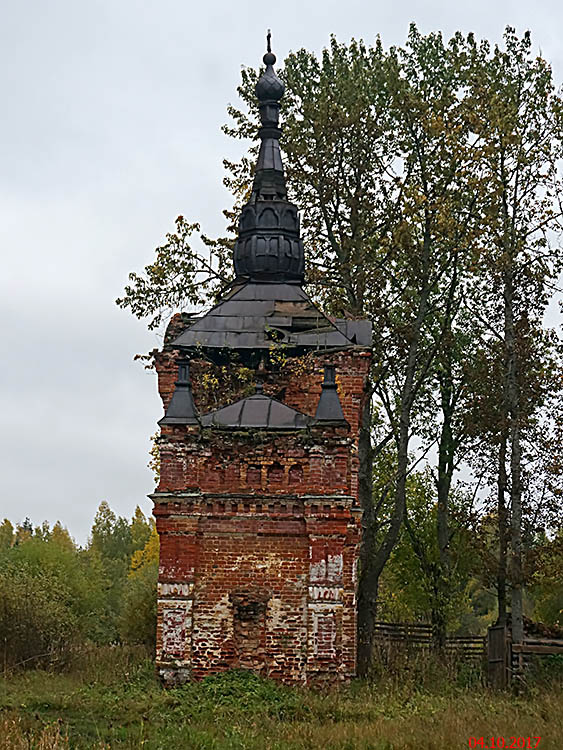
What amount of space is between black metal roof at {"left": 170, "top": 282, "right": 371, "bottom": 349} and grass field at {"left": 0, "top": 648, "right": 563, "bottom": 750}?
585cm

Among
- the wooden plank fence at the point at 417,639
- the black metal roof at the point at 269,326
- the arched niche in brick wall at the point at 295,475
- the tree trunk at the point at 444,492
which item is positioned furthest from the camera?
the tree trunk at the point at 444,492

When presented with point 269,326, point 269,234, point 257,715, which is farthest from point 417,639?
point 257,715

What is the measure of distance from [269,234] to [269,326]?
2.74 meters

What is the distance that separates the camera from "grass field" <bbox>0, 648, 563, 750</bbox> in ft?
45.8

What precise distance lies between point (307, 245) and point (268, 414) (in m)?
11.5

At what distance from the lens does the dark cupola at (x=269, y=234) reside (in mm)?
22859

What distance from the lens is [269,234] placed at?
23.0 meters

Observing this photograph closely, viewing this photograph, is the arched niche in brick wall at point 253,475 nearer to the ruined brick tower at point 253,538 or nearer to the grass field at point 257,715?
the ruined brick tower at point 253,538

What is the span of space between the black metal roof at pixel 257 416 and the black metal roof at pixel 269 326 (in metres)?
2.12

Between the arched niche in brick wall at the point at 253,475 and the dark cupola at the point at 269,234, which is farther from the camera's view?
the dark cupola at the point at 269,234

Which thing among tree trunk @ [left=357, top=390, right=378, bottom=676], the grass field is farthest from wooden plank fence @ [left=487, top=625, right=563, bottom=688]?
tree trunk @ [left=357, top=390, right=378, bottom=676]

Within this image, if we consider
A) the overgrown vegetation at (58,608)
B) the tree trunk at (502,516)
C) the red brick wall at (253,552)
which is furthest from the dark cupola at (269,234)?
the overgrown vegetation at (58,608)

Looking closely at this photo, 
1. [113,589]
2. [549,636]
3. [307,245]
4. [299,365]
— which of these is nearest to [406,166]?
[307,245]

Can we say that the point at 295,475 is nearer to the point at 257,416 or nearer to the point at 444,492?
the point at 257,416
